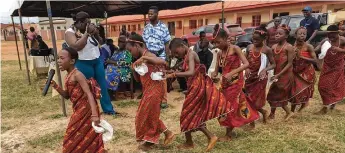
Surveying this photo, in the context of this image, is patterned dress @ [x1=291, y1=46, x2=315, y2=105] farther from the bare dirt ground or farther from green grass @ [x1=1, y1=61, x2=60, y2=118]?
green grass @ [x1=1, y1=61, x2=60, y2=118]

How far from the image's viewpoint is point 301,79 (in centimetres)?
471

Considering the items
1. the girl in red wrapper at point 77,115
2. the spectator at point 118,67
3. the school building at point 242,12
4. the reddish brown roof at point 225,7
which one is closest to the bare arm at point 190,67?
the girl in red wrapper at point 77,115

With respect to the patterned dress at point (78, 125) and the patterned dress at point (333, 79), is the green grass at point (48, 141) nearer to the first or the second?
the patterned dress at point (78, 125)

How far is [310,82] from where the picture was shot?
15.5ft

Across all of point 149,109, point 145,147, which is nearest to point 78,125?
point 149,109

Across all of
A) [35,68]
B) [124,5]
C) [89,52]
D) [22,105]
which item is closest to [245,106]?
[89,52]

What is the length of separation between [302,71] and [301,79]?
0.14 m

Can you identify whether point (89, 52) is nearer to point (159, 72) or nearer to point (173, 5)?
point (159, 72)

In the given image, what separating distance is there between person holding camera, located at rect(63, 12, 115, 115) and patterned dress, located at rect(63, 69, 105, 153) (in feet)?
4.86

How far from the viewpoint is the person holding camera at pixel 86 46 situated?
4.11 m

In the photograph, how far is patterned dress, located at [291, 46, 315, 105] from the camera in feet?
15.2

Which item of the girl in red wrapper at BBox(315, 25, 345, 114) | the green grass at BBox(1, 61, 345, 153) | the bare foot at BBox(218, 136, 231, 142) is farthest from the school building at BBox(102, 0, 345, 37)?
the bare foot at BBox(218, 136, 231, 142)

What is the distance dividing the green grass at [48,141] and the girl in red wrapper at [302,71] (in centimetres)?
367

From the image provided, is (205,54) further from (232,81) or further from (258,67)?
(232,81)
